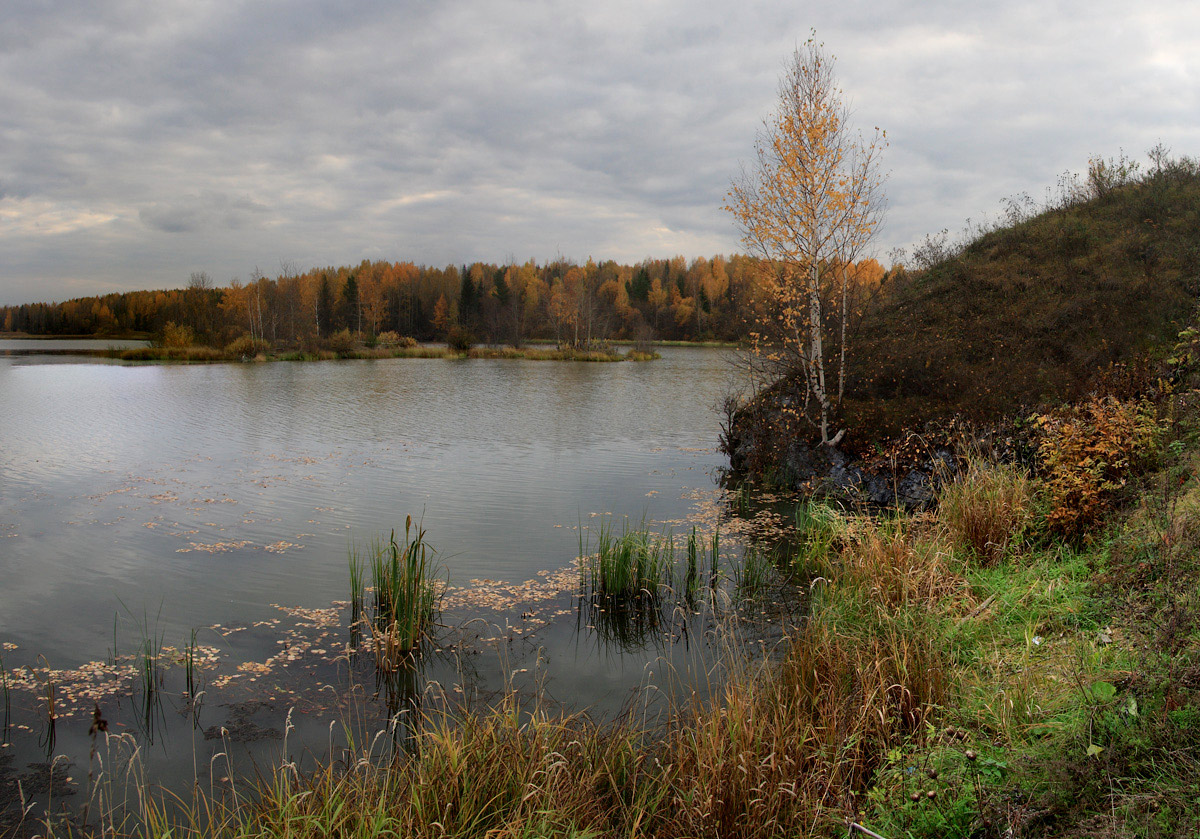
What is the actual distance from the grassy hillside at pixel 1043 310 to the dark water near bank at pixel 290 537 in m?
4.27

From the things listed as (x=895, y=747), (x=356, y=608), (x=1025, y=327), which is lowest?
(x=356, y=608)

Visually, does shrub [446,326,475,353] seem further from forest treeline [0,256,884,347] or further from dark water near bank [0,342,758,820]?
dark water near bank [0,342,758,820]

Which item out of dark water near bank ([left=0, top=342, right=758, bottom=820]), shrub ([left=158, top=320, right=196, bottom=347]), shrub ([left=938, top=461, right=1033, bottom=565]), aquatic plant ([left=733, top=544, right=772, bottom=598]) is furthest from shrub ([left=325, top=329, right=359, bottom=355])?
shrub ([left=938, top=461, right=1033, bottom=565])

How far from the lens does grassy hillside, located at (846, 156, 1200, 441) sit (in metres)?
11.9

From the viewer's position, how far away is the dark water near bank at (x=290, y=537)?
212 inches

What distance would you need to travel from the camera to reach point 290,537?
941 cm

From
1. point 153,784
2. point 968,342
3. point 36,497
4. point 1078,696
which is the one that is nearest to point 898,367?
point 968,342

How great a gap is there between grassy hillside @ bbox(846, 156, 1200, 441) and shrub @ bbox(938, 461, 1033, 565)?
2643 mm

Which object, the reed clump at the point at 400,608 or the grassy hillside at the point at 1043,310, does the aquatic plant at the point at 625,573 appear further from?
the grassy hillside at the point at 1043,310

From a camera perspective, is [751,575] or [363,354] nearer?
[751,575]

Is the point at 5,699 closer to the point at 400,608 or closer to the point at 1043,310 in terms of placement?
the point at 400,608

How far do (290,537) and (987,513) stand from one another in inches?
334

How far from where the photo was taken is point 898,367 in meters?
13.5

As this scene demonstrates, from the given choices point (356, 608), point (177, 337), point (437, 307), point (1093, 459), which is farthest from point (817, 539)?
point (437, 307)
